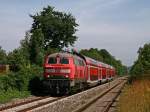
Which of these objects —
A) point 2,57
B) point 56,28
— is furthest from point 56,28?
point 2,57

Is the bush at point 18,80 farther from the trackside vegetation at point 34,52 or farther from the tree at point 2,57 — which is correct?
the tree at point 2,57

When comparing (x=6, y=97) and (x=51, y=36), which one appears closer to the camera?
(x=6, y=97)

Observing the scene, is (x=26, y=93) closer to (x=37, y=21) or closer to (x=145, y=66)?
(x=145, y=66)

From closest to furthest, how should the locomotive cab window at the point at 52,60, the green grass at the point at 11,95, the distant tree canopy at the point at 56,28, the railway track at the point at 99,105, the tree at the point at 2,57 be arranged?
the railway track at the point at 99,105 → the green grass at the point at 11,95 → the locomotive cab window at the point at 52,60 → the tree at the point at 2,57 → the distant tree canopy at the point at 56,28

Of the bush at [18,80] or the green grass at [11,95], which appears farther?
the bush at [18,80]

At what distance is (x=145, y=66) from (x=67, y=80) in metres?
33.8

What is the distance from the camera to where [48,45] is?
8394 cm

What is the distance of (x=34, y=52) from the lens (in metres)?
62.3

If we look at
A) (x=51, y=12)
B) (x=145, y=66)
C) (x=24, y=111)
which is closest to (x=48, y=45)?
(x=51, y=12)

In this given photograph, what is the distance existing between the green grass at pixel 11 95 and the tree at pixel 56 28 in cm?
4976

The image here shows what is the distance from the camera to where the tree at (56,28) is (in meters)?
82.9

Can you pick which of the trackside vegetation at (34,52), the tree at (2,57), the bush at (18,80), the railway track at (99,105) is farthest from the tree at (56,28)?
the railway track at (99,105)

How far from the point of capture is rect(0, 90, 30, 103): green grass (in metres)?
27.2

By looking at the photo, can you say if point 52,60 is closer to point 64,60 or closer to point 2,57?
point 64,60
